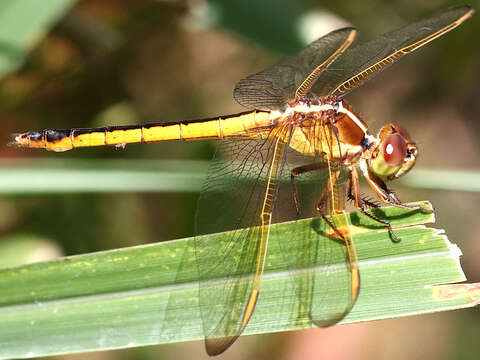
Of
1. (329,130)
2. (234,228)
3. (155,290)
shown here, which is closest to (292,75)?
(329,130)

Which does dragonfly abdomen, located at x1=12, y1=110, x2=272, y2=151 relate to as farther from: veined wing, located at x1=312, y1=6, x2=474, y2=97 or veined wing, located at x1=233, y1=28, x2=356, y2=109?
veined wing, located at x1=312, y1=6, x2=474, y2=97

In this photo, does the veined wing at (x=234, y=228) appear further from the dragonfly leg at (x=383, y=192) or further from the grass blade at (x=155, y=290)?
the dragonfly leg at (x=383, y=192)

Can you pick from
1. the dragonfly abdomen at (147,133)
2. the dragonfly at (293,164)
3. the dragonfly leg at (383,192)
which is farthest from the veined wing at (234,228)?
the dragonfly leg at (383,192)

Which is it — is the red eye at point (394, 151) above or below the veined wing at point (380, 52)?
below

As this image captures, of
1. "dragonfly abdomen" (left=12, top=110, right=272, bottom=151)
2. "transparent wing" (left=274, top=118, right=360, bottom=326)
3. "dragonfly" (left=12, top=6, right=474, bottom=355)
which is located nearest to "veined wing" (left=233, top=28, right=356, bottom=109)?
"dragonfly" (left=12, top=6, right=474, bottom=355)

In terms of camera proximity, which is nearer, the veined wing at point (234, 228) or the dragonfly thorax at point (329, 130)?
the veined wing at point (234, 228)

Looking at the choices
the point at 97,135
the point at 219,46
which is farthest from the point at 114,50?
the point at 97,135

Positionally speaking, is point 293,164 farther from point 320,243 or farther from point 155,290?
point 155,290
